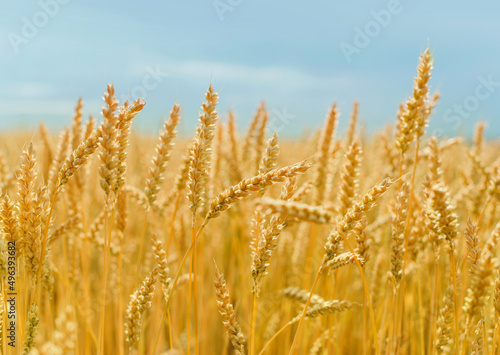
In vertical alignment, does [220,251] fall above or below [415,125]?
below

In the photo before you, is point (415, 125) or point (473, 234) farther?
point (415, 125)

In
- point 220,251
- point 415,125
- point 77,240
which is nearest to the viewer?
point 415,125

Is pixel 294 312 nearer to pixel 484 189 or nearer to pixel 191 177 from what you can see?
pixel 484 189

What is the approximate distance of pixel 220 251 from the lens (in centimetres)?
305

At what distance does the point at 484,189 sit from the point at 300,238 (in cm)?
103

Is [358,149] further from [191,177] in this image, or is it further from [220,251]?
[220,251]

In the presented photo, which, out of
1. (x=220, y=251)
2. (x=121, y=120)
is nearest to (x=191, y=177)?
(x=121, y=120)

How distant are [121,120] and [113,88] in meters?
0.09

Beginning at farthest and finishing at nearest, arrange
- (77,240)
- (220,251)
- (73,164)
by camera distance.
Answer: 1. (220,251)
2. (77,240)
3. (73,164)

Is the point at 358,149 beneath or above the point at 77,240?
above

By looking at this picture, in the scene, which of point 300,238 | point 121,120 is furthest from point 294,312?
point 121,120

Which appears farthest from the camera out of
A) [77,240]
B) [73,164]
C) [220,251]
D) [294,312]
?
[220,251]

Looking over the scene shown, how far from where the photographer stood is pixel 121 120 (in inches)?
42.5

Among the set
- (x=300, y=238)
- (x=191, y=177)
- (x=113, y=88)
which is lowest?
(x=300, y=238)
